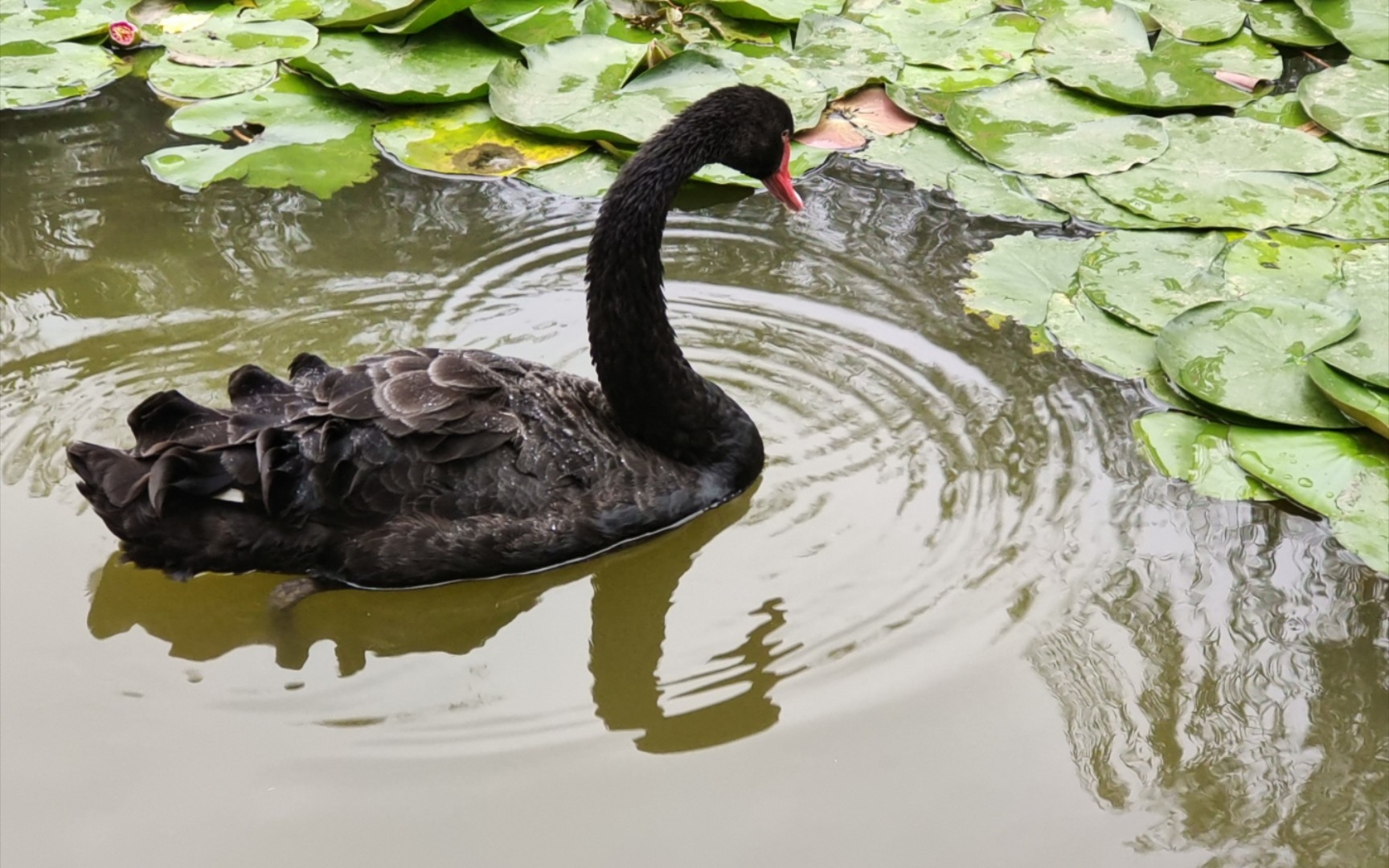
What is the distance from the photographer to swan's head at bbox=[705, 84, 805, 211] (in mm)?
4078

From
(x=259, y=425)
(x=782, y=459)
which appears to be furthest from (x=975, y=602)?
(x=259, y=425)

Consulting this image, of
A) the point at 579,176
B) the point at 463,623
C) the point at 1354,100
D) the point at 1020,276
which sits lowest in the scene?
the point at 463,623

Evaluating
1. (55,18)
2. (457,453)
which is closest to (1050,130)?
(457,453)

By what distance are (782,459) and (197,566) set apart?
167 cm

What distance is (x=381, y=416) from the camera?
361cm

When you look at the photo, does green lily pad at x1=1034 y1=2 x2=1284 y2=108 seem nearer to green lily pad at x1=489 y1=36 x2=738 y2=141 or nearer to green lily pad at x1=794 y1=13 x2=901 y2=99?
green lily pad at x1=794 y1=13 x2=901 y2=99

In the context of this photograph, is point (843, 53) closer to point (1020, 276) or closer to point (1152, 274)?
point (1020, 276)

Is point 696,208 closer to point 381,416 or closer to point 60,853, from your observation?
point 381,416

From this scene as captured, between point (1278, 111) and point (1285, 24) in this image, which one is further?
point (1285, 24)

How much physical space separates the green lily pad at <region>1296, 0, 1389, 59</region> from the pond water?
213 cm

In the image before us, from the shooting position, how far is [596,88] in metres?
5.66

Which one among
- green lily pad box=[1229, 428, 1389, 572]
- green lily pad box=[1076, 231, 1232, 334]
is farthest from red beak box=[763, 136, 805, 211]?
green lily pad box=[1229, 428, 1389, 572]

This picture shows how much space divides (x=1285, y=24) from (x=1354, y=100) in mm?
860

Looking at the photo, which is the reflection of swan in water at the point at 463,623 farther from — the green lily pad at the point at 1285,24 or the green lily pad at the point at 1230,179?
the green lily pad at the point at 1285,24
